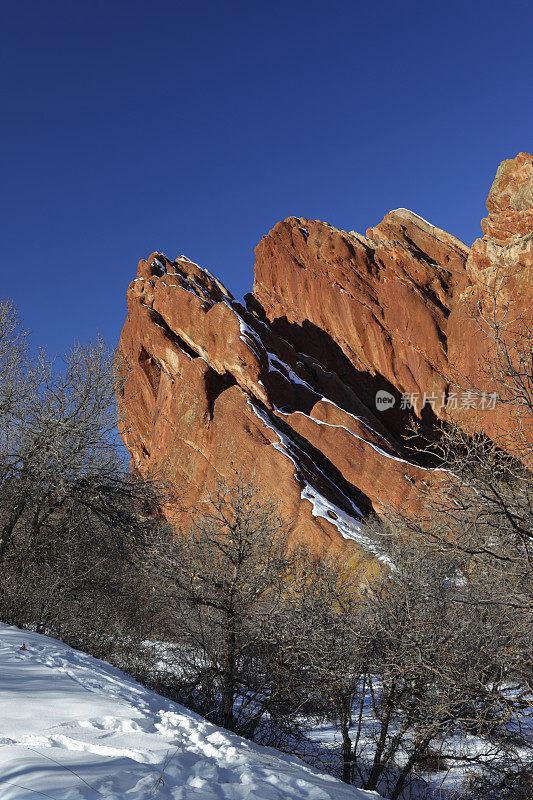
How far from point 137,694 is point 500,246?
52393 millimetres

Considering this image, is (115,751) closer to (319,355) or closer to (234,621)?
(234,621)

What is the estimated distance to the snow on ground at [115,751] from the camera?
9.05ft

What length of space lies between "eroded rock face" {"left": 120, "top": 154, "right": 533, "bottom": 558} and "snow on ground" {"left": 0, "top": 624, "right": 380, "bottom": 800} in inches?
617

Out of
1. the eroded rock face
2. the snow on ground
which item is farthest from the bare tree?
the eroded rock face

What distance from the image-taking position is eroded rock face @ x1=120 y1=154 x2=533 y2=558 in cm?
3276

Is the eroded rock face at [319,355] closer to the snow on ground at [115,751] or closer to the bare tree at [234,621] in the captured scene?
the bare tree at [234,621]

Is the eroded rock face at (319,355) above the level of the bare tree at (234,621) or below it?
above

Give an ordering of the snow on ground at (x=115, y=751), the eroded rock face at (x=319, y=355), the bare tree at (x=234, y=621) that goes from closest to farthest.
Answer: the snow on ground at (x=115, y=751) < the bare tree at (x=234, y=621) < the eroded rock face at (x=319, y=355)

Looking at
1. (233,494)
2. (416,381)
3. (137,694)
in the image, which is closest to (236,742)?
(137,694)

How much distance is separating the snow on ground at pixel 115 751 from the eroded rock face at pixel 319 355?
15665 millimetres

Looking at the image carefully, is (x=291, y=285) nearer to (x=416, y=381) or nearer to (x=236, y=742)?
(x=416, y=381)

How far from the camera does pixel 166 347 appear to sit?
4209cm

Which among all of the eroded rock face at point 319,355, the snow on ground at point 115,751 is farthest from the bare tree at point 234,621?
the eroded rock face at point 319,355

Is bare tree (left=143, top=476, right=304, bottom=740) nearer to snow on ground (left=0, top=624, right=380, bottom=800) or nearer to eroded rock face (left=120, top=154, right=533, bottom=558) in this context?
snow on ground (left=0, top=624, right=380, bottom=800)
